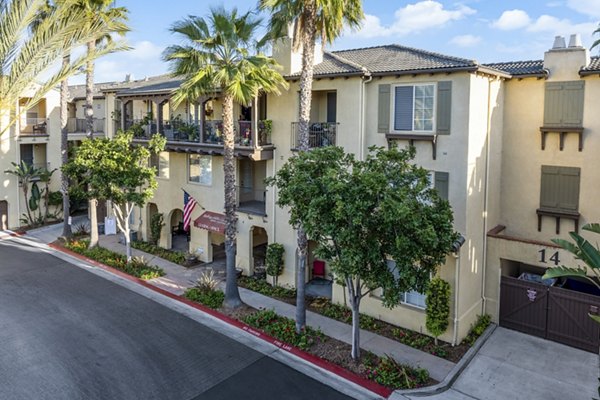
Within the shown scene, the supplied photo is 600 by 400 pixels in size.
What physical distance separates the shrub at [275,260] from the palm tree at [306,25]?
4385 mm

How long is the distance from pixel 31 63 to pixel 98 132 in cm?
2602

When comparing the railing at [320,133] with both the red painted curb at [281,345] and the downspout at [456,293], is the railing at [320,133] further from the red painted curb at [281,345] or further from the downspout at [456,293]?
the red painted curb at [281,345]

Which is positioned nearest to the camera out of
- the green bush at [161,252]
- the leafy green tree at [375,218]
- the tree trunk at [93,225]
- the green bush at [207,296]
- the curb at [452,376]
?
the leafy green tree at [375,218]

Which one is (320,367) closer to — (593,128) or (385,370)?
(385,370)

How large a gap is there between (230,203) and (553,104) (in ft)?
42.5

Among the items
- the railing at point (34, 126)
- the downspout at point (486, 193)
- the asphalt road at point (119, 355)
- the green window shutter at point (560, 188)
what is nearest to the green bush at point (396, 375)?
the asphalt road at point (119, 355)

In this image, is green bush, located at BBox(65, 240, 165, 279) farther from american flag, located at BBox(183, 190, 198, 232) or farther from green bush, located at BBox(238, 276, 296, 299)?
green bush, located at BBox(238, 276, 296, 299)

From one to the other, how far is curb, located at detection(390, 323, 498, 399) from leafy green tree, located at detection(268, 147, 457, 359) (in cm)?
263

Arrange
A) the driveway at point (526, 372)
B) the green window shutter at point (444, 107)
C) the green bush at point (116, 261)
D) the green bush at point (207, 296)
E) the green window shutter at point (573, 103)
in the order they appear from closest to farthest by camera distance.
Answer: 1. the driveway at point (526, 372)
2. the green window shutter at point (444, 107)
3. the green window shutter at point (573, 103)
4. the green bush at point (207, 296)
5. the green bush at point (116, 261)

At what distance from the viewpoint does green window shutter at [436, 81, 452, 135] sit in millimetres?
16438

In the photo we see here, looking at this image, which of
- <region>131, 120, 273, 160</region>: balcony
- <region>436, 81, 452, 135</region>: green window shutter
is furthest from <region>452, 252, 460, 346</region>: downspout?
<region>131, 120, 273, 160</region>: balcony

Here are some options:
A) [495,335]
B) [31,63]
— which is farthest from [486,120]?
[31,63]

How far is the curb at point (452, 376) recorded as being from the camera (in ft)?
44.1

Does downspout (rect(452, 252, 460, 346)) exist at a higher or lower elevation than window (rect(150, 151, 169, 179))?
lower
